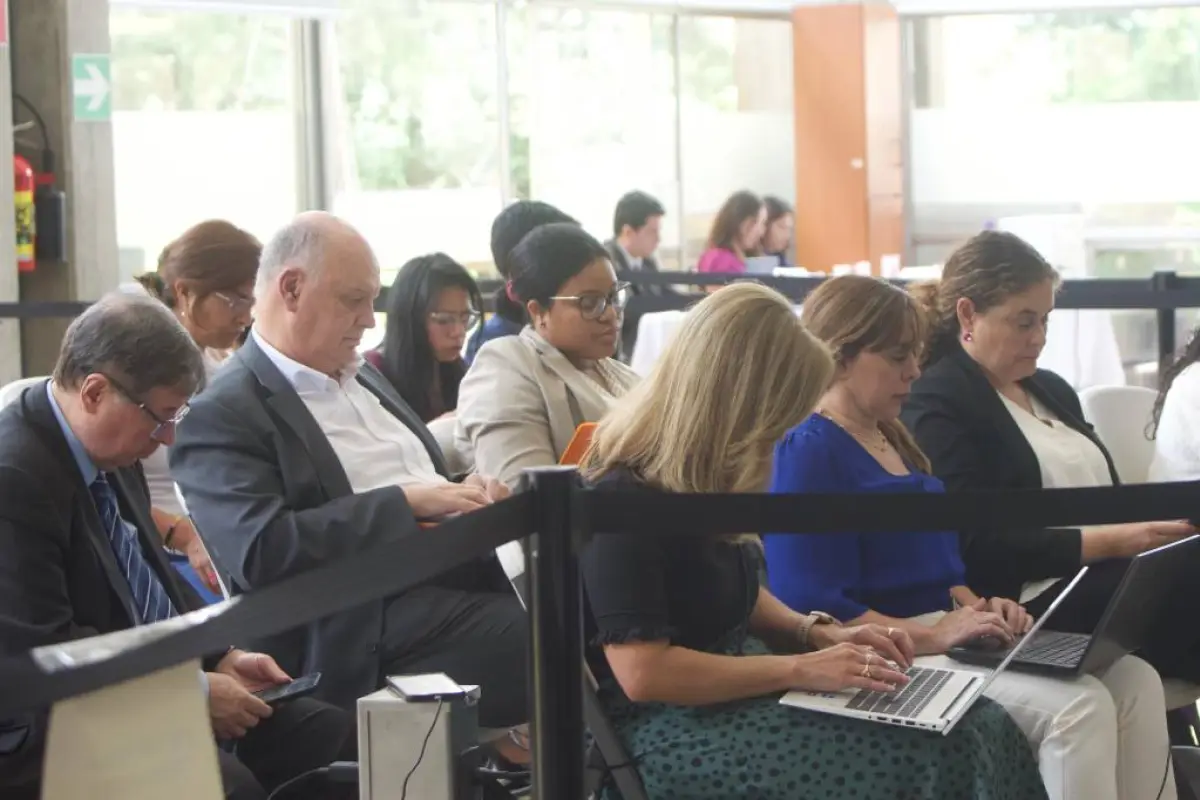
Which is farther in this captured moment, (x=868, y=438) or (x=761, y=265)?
(x=761, y=265)

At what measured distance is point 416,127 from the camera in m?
9.97

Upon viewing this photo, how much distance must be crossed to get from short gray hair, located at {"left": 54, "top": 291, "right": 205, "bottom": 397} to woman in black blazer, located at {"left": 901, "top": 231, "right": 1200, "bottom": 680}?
161 cm

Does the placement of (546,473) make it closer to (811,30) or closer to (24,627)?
(24,627)

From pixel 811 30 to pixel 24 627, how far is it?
1048 cm

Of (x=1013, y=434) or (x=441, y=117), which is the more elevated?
(x=441, y=117)

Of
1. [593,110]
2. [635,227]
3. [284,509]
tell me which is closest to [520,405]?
[284,509]

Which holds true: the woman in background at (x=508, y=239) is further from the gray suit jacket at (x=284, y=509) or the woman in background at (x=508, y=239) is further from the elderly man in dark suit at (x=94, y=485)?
the elderly man in dark suit at (x=94, y=485)

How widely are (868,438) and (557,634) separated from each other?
1293mm

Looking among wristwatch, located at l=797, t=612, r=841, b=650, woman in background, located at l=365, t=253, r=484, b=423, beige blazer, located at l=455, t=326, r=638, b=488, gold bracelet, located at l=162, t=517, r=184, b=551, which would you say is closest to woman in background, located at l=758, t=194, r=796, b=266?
woman in background, located at l=365, t=253, r=484, b=423

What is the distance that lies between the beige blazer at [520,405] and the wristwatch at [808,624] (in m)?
0.82

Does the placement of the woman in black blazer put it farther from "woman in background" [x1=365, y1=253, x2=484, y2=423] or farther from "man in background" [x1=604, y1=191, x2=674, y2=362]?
"man in background" [x1=604, y1=191, x2=674, y2=362]

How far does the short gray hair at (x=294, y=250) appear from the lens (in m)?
3.22

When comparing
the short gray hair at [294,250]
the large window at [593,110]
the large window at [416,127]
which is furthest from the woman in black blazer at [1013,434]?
the large window at [593,110]

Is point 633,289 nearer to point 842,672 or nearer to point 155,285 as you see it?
point 155,285
